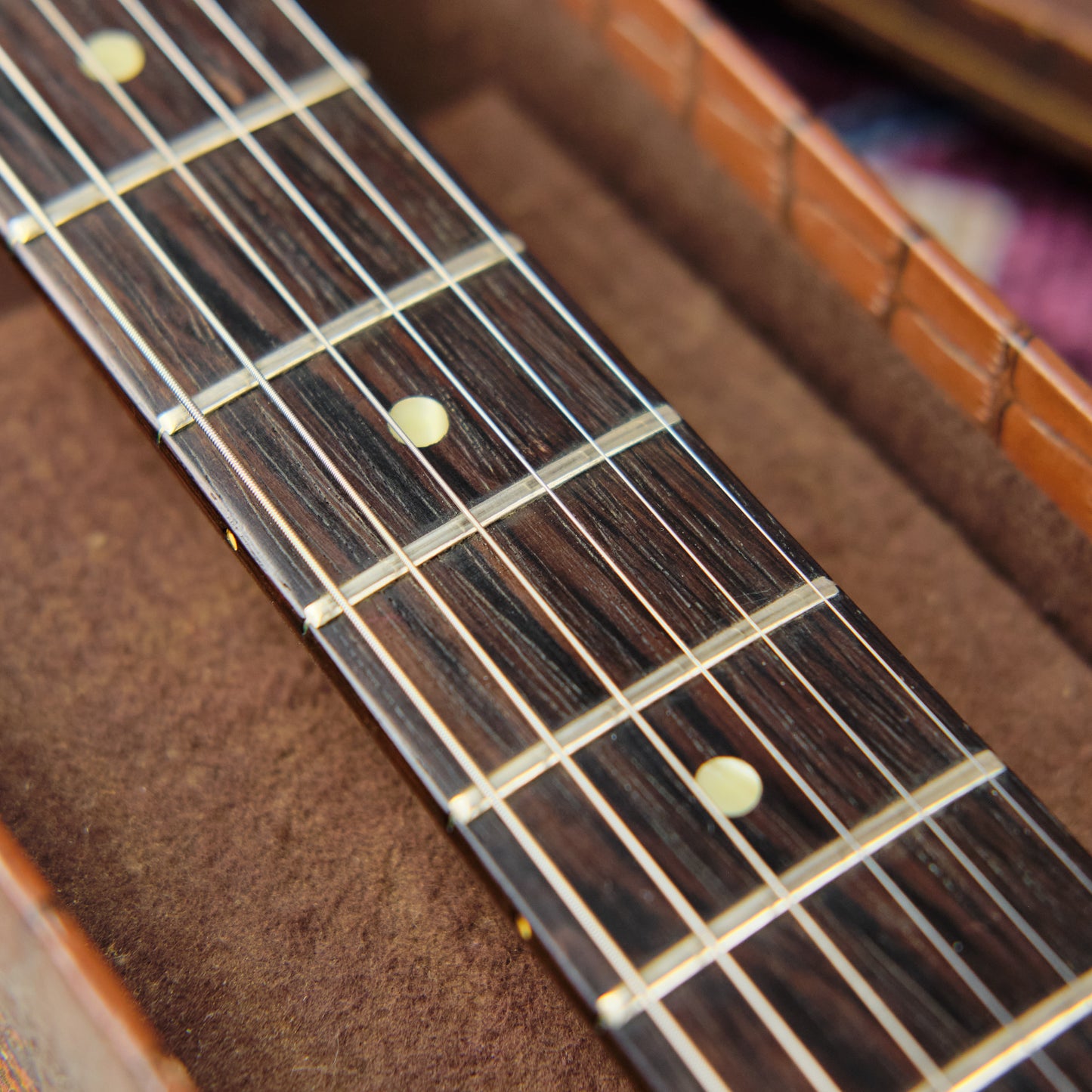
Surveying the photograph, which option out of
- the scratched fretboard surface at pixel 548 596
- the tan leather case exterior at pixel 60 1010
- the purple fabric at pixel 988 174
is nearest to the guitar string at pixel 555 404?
the scratched fretboard surface at pixel 548 596

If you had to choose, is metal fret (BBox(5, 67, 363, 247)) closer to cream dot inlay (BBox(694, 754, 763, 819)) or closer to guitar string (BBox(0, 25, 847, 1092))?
guitar string (BBox(0, 25, 847, 1092))

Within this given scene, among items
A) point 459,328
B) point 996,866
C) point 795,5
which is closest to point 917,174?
point 795,5

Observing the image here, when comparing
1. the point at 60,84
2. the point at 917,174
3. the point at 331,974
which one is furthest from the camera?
the point at 917,174

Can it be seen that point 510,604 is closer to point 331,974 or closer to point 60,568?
point 331,974

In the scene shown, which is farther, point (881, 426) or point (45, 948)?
point (881, 426)

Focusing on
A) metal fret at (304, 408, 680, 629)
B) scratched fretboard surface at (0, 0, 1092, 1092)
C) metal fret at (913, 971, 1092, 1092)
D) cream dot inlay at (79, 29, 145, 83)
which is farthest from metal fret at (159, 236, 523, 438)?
metal fret at (913, 971, 1092, 1092)

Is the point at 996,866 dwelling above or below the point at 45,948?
below

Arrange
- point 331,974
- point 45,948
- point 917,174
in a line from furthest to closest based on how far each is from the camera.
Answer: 1. point 917,174
2. point 331,974
3. point 45,948
